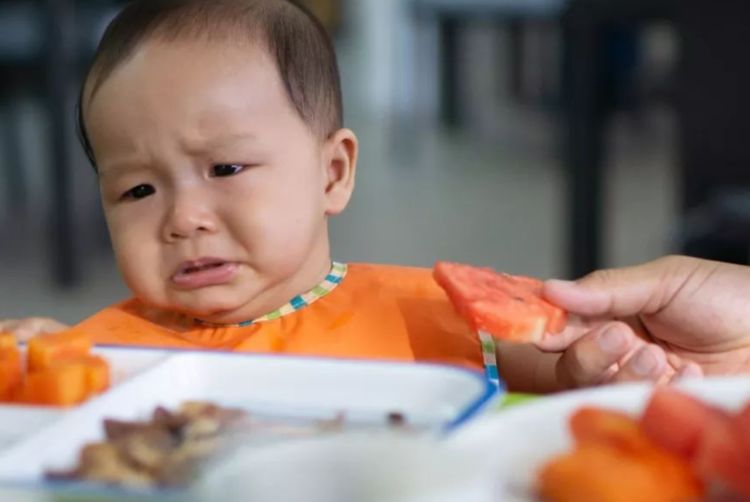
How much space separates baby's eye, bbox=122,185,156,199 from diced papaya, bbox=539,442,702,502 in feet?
1.98

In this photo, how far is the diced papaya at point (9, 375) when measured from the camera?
2.51 ft

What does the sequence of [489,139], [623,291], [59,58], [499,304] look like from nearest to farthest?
[499,304], [623,291], [59,58], [489,139]

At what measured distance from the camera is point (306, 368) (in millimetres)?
715

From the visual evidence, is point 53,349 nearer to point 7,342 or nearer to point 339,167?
point 7,342

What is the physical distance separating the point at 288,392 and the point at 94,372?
0.38ft

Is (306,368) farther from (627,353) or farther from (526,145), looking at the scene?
(526,145)

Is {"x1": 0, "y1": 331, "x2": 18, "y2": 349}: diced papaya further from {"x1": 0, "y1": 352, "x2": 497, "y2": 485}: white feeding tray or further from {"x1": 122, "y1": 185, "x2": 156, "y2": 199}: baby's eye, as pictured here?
{"x1": 122, "y1": 185, "x2": 156, "y2": 199}: baby's eye

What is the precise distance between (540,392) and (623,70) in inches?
193

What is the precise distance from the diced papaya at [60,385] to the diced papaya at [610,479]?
0.94ft

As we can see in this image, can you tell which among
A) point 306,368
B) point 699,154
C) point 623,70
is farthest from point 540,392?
point 623,70

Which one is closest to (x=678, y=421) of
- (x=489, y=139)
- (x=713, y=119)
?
(x=713, y=119)

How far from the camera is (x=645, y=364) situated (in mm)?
923

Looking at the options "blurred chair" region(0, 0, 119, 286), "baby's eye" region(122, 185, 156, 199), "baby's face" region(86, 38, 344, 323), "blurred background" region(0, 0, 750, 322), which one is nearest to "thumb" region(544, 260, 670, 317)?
"baby's face" region(86, 38, 344, 323)

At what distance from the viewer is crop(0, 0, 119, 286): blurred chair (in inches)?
144
